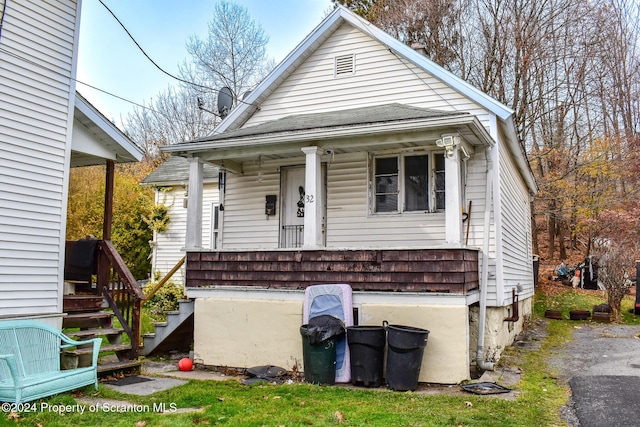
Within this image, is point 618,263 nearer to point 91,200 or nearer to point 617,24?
point 617,24

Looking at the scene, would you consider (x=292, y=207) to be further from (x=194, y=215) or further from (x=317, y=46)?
→ (x=317, y=46)

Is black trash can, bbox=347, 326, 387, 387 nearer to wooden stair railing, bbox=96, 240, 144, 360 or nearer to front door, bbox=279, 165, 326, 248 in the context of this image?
wooden stair railing, bbox=96, 240, 144, 360

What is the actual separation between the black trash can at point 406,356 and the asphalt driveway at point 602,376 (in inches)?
75.0

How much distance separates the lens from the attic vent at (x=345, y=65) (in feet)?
38.0

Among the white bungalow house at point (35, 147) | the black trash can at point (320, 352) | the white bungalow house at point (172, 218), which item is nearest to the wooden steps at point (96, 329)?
the white bungalow house at point (35, 147)

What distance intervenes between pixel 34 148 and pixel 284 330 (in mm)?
4653

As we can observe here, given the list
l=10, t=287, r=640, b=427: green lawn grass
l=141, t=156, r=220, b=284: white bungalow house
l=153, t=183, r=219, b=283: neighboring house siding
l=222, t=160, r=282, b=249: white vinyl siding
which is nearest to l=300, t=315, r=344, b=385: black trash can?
l=10, t=287, r=640, b=427: green lawn grass

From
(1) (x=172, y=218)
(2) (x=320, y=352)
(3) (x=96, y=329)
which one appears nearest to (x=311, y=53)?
(2) (x=320, y=352)

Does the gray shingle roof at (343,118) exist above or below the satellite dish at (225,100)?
below

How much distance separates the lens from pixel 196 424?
5590mm

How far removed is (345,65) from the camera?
1166 cm

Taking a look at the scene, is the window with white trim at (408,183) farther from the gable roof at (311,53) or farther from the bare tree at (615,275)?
the bare tree at (615,275)

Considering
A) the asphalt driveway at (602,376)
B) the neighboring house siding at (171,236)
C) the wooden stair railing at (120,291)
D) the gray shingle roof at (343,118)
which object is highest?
the gray shingle roof at (343,118)

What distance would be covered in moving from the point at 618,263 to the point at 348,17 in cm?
1020
